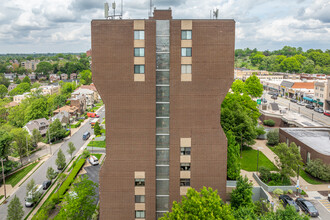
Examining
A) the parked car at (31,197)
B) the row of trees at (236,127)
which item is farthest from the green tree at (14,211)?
the row of trees at (236,127)

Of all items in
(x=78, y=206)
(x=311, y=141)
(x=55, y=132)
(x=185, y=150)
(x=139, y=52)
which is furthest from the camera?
(x=55, y=132)

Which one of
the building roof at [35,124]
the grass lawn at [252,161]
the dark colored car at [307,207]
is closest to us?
the dark colored car at [307,207]

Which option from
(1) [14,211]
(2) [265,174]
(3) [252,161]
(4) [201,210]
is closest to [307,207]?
(2) [265,174]

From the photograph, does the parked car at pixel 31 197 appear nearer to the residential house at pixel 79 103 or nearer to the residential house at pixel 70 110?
the residential house at pixel 70 110

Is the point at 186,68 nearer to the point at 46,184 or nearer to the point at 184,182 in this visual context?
the point at 184,182

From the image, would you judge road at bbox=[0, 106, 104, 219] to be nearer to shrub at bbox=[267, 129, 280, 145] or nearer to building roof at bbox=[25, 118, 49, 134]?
building roof at bbox=[25, 118, 49, 134]

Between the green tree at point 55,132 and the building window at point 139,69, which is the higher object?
the building window at point 139,69
